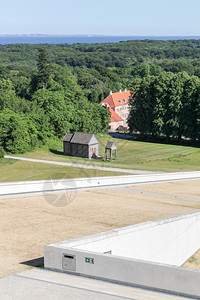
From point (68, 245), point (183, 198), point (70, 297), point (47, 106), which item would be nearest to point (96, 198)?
point (183, 198)

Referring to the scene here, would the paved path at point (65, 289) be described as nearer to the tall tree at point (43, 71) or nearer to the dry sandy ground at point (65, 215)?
the dry sandy ground at point (65, 215)

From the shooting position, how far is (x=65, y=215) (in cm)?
2461

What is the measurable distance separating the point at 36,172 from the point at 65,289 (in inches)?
1229

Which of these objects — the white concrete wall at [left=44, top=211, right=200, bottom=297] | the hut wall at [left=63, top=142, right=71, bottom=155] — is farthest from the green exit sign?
the hut wall at [left=63, top=142, right=71, bottom=155]

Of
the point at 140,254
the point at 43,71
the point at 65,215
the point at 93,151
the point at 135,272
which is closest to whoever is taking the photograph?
the point at 135,272

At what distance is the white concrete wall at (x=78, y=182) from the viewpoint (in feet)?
97.5

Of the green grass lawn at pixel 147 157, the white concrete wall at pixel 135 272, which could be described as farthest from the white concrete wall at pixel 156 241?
the green grass lawn at pixel 147 157

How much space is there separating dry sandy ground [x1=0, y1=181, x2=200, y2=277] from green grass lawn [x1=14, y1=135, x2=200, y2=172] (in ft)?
50.5

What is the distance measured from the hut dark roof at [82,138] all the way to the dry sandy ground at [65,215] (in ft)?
68.4

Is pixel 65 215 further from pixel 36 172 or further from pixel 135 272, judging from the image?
pixel 36 172

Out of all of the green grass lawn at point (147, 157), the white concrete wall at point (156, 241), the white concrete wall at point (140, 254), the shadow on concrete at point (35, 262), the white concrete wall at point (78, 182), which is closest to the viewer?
the white concrete wall at point (140, 254)

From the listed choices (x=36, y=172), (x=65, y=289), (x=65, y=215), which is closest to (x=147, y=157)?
(x=36, y=172)

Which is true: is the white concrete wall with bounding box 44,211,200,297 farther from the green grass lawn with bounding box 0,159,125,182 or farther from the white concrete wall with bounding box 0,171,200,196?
the green grass lawn with bounding box 0,159,125,182

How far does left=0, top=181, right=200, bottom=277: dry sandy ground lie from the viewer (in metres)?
17.9
